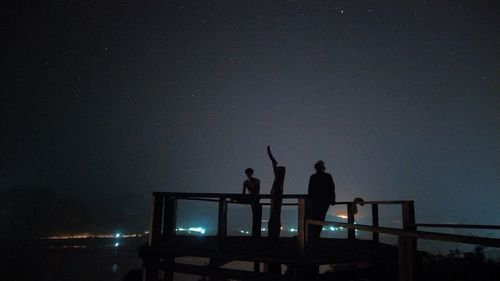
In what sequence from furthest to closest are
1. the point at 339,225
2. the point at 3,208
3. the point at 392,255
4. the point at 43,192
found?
the point at 43,192 → the point at 3,208 → the point at 392,255 → the point at 339,225

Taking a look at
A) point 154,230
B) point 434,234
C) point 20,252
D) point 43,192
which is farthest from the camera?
point 43,192

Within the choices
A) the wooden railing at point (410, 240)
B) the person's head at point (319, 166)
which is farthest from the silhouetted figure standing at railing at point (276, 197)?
the wooden railing at point (410, 240)

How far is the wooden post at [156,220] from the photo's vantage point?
29.6 ft

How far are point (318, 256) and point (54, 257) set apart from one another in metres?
104

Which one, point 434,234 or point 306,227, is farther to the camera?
point 306,227

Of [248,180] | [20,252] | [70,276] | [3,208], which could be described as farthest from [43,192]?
[248,180]

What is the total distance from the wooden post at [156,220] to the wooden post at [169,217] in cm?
16

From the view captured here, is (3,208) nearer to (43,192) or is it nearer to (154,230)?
(43,192)

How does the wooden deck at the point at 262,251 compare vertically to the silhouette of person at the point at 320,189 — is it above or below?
below

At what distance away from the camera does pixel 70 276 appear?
254ft

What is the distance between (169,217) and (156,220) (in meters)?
0.39

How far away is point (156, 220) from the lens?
356 inches

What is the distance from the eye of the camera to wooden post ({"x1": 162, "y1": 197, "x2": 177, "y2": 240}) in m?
9.25

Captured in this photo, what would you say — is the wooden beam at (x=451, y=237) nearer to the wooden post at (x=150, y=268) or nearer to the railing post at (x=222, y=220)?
the railing post at (x=222, y=220)
